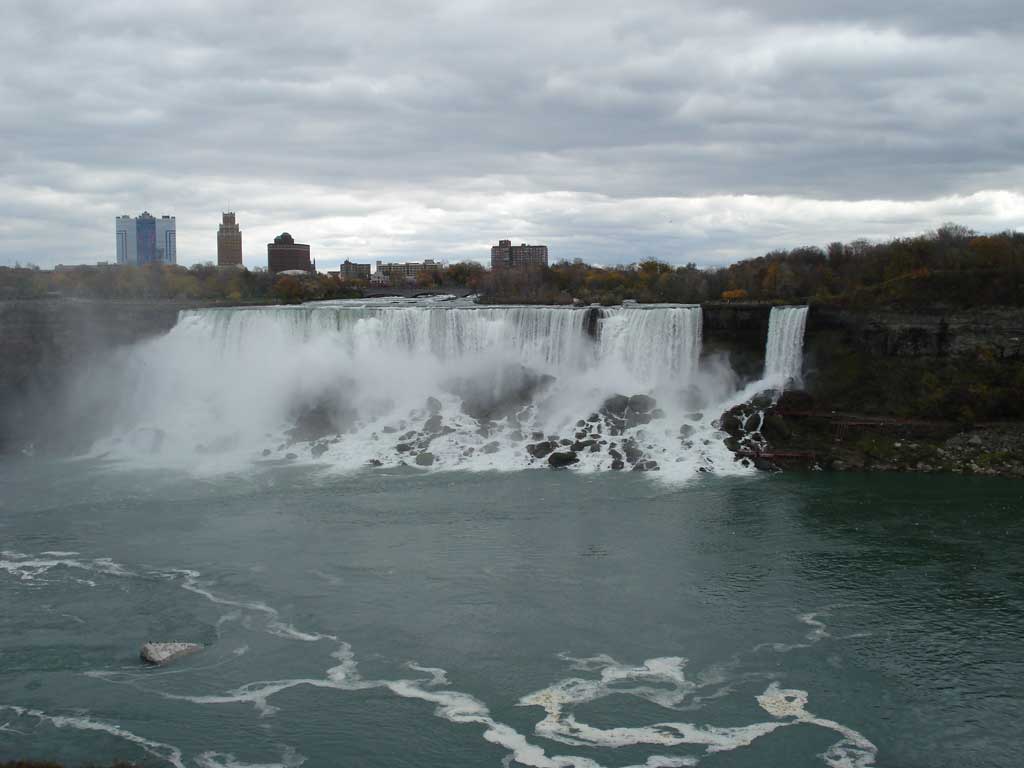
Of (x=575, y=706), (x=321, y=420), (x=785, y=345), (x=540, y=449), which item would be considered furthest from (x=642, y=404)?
(x=575, y=706)

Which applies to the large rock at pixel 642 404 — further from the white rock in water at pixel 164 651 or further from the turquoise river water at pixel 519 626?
the white rock in water at pixel 164 651

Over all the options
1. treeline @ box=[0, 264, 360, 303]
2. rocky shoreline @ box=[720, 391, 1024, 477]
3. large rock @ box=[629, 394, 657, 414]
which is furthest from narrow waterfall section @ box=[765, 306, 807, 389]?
treeline @ box=[0, 264, 360, 303]

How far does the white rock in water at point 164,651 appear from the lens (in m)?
15.5

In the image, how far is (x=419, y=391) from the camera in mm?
36781

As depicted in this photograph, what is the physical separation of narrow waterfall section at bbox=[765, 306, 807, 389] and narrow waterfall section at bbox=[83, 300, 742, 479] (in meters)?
1.94

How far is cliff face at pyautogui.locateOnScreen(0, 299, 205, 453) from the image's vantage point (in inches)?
1462

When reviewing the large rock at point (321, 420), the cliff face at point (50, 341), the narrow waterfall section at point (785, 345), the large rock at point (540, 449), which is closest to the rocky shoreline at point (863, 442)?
the narrow waterfall section at point (785, 345)

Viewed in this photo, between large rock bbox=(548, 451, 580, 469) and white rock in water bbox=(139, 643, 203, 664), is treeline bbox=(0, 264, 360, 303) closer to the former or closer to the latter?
large rock bbox=(548, 451, 580, 469)

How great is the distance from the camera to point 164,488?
2794cm

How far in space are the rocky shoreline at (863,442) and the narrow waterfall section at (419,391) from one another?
3.83ft

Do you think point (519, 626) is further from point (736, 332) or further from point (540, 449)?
point (736, 332)

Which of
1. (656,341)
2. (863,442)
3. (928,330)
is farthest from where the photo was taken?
(656,341)

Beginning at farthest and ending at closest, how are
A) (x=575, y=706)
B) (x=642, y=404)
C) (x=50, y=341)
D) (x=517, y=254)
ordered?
(x=517, y=254), (x=50, y=341), (x=642, y=404), (x=575, y=706)

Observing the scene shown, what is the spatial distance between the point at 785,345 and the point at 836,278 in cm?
1452
